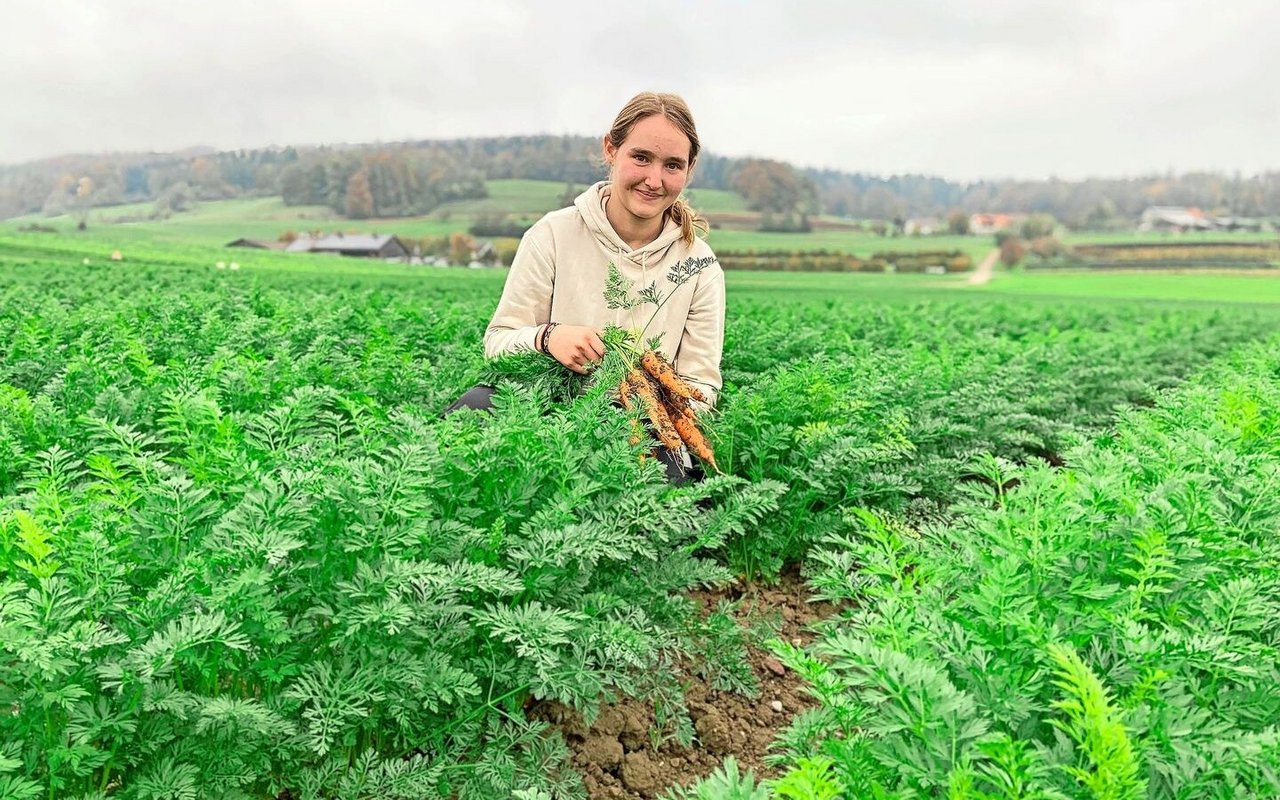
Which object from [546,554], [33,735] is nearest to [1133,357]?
[546,554]

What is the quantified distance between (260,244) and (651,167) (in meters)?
52.1

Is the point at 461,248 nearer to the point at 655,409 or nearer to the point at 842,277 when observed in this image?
the point at 842,277

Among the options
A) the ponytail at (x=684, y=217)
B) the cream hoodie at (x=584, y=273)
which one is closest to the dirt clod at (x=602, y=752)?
the cream hoodie at (x=584, y=273)

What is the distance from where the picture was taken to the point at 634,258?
4.29 m

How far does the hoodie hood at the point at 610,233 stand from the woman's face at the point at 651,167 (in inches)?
5.9

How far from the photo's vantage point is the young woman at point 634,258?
404 centimetres

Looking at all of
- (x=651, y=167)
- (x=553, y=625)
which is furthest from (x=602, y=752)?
(x=651, y=167)

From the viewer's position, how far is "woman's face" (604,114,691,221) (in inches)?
156

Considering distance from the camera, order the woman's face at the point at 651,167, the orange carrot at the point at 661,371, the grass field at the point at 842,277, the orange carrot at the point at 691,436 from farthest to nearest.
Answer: the grass field at the point at 842,277 < the woman's face at the point at 651,167 < the orange carrot at the point at 691,436 < the orange carrot at the point at 661,371

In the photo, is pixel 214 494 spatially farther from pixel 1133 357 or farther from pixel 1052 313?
pixel 1052 313

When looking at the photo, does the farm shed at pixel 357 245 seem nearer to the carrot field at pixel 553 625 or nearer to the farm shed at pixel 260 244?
the farm shed at pixel 260 244

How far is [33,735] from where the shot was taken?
1933 mm

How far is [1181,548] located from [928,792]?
1.11 metres

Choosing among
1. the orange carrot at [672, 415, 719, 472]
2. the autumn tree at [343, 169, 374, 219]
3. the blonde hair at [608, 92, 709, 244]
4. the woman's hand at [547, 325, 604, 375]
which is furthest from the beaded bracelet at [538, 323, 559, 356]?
the autumn tree at [343, 169, 374, 219]
